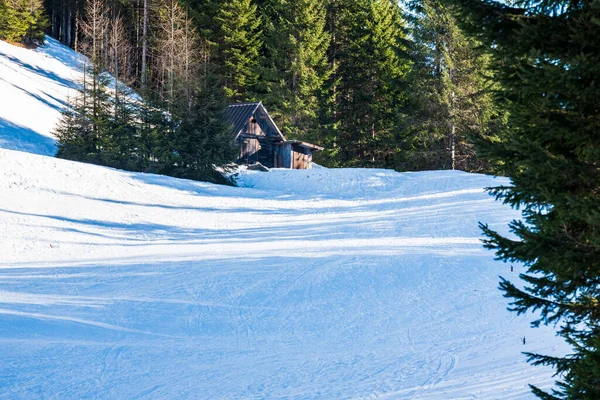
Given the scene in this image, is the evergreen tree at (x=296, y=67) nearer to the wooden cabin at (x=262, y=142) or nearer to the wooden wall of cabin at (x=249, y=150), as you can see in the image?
the wooden cabin at (x=262, y=142)

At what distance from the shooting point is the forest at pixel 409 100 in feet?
9.25

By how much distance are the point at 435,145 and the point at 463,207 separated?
2085 centimetres

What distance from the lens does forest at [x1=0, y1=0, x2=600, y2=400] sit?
282 cm

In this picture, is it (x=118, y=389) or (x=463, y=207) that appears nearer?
(x=118, y=389)

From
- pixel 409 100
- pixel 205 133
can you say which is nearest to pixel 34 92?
pixel 205 133

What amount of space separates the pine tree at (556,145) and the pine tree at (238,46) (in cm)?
4405

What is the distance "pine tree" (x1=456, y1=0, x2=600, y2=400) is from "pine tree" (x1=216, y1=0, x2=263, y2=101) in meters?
44.0

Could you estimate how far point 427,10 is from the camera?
34.9m

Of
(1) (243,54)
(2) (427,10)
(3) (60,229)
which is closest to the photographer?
(3) (60,229)

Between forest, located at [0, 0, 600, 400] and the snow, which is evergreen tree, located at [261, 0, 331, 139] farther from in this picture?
the snow

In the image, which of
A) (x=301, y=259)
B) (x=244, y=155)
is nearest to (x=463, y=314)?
(x=301, y=259)

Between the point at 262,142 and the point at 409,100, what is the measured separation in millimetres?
11349

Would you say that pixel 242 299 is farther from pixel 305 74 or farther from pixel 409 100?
pixel 305 74

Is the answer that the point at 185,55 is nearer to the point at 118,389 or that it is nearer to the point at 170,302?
the point at 170,302
